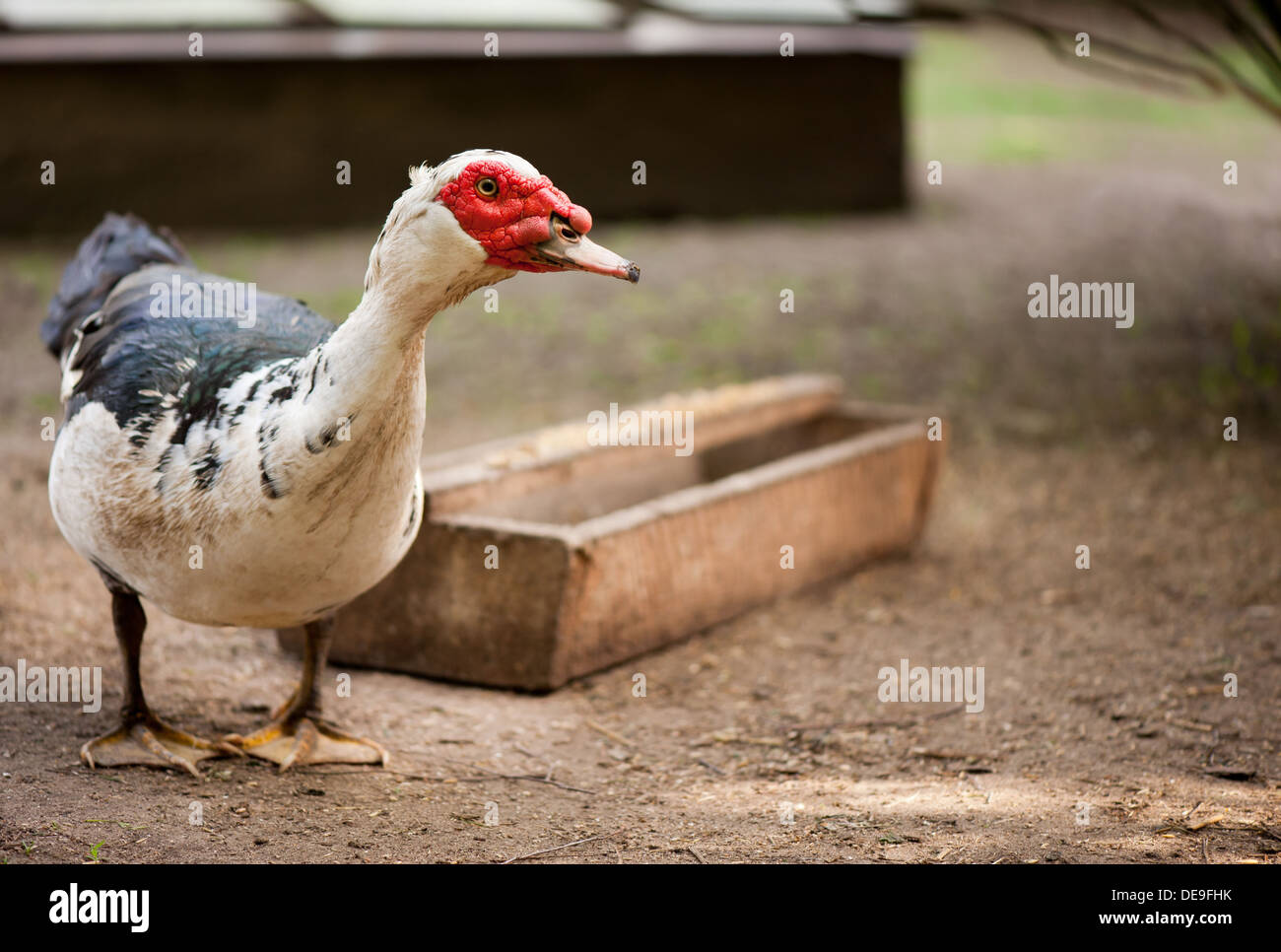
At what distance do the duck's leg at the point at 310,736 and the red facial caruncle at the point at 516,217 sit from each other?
138cm

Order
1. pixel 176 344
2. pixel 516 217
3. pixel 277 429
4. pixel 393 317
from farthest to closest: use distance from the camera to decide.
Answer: pixel 176 344 → pixel 277 429 → pixel 393 317 → pixel 516 217

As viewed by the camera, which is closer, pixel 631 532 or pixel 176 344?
pixel 176 344

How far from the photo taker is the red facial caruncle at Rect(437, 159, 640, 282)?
9.43 feet

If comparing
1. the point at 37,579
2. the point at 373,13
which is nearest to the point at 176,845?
the point at 37,579

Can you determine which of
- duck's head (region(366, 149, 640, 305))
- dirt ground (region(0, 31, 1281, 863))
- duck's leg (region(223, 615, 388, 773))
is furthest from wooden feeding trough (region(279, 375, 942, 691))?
duck's head (region(366, 149, 640, 305))

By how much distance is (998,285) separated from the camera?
9.33 m

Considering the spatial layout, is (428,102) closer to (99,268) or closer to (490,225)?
(99,268)

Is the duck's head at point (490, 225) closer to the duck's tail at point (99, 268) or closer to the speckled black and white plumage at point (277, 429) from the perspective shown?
the speckled black and white plumage at point (277, 429)

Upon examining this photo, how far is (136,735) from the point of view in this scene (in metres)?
3.75

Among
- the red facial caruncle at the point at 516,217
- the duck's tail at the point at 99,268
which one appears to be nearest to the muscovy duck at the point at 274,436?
the red facial caruncle at the point at 516,217

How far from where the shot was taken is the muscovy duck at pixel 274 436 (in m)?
2.92

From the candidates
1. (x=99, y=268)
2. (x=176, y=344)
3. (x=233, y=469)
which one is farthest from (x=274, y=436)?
(x=99, y=268)

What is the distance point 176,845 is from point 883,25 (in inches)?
347

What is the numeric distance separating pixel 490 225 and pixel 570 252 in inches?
6.7
